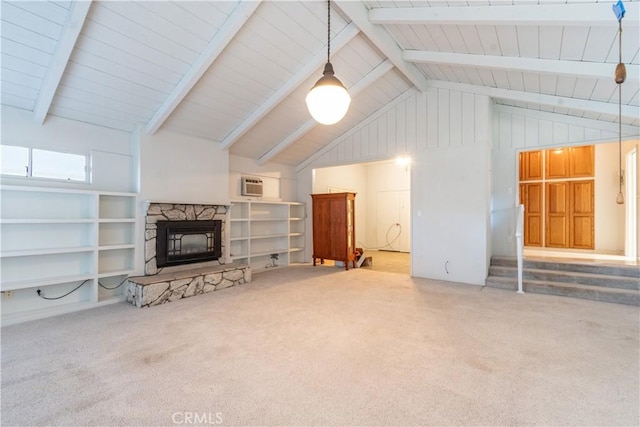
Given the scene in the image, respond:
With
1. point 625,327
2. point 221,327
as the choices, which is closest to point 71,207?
point 221,327

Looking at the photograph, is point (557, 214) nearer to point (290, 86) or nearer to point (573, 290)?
point (573, 290)

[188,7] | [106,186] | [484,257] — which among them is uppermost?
[188,7]

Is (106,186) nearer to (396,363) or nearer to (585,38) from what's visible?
(396,363)

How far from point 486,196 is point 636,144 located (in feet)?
9.42

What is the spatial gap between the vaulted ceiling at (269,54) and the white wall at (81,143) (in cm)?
13

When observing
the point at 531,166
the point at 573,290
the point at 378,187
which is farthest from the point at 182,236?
the point at 531,166

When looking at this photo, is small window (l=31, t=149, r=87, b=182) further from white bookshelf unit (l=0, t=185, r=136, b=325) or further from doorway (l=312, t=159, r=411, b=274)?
doorway (l=312, t=159, r=411, b=274)

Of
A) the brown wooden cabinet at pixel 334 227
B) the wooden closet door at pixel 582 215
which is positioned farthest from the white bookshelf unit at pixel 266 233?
the wooden closet door at pixel 582 215

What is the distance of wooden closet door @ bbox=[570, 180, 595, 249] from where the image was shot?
633 cm

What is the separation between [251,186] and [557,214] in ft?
22.9

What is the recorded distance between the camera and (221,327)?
3.12 meters

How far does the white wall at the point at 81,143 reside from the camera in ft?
11.3

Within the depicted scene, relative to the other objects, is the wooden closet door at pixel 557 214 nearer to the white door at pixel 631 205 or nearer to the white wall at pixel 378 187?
the white door at pixel 631 205

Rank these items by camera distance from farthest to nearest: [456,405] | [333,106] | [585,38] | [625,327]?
[625,327] → [585,38] → [333,106] → [456,405]
